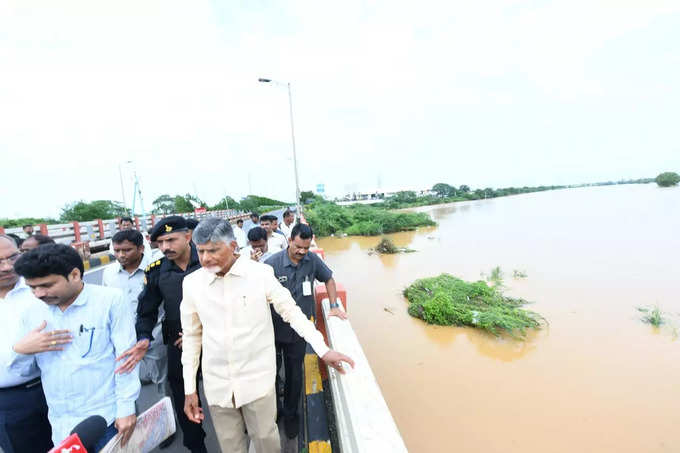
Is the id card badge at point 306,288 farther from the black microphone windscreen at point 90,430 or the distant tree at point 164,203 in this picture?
the distant tree at point 164,203

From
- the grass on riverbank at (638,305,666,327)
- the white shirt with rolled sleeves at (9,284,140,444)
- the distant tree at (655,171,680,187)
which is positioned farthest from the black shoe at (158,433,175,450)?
the distant tree at (655,171,680,187)

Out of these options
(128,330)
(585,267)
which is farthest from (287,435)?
(585,267)

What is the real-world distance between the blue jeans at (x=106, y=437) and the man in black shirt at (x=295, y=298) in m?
1.05

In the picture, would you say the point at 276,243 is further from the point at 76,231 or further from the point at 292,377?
the point at 76,231

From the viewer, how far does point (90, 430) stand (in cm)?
121

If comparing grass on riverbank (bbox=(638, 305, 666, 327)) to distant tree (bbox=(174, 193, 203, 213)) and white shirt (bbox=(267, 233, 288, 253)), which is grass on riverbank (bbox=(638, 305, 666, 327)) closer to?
white shirt (bbox=(267, 233, 288, 253))

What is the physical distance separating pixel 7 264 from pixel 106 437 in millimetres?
1111

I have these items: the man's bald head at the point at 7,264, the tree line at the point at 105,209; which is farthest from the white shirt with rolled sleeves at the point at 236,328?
the tree line at the point at 105,209

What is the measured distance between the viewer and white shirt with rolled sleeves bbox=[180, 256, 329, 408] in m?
1.45

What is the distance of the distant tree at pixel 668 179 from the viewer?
56.2 metres

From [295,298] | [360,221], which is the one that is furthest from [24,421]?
[360,221]

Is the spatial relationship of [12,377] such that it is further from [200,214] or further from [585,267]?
[200,214]

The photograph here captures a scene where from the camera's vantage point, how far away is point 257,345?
150 centimetres

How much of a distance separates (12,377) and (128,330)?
61 cm
